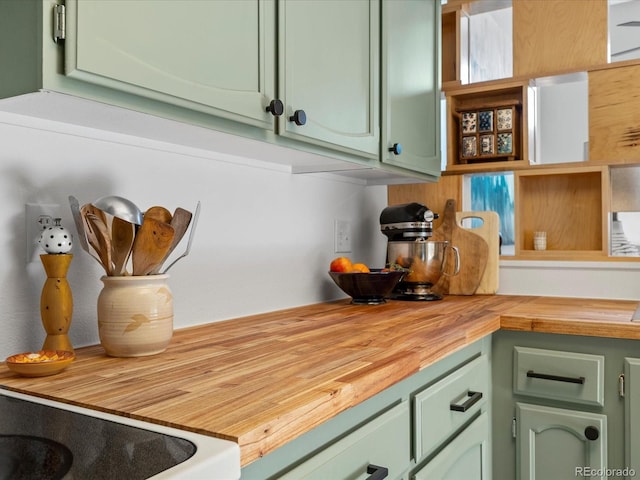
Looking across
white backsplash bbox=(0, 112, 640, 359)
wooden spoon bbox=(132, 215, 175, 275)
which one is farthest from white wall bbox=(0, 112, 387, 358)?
wooden spoon bbox=(132, 215, 175, 275)

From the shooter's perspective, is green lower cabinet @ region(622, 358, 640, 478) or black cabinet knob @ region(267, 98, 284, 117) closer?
black cabinet knob @ region(267, 98, 284, 117)

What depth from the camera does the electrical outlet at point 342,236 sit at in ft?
6.96

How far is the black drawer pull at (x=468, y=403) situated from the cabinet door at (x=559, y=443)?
0.29 metres

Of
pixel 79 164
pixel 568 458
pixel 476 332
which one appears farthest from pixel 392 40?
pixel 568 458

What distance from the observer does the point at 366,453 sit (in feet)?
3.06

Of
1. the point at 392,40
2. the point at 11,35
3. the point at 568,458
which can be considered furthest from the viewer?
the point at 392,40

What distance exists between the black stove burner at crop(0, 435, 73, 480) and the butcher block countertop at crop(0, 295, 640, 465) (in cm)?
11

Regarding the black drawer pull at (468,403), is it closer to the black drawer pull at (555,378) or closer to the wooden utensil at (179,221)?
the black drawer pull at (555,378)

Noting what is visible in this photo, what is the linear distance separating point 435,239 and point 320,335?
3.60ft

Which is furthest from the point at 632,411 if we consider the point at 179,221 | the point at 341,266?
the point at 179,221

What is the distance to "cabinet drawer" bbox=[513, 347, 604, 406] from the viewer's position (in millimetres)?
1542

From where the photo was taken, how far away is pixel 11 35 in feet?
2.81

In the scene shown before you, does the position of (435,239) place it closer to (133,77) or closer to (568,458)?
(568,458)

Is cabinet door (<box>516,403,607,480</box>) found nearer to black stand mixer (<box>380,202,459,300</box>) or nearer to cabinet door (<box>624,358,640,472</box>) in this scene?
cabinet door (<box>624,358,640,472</box>)
